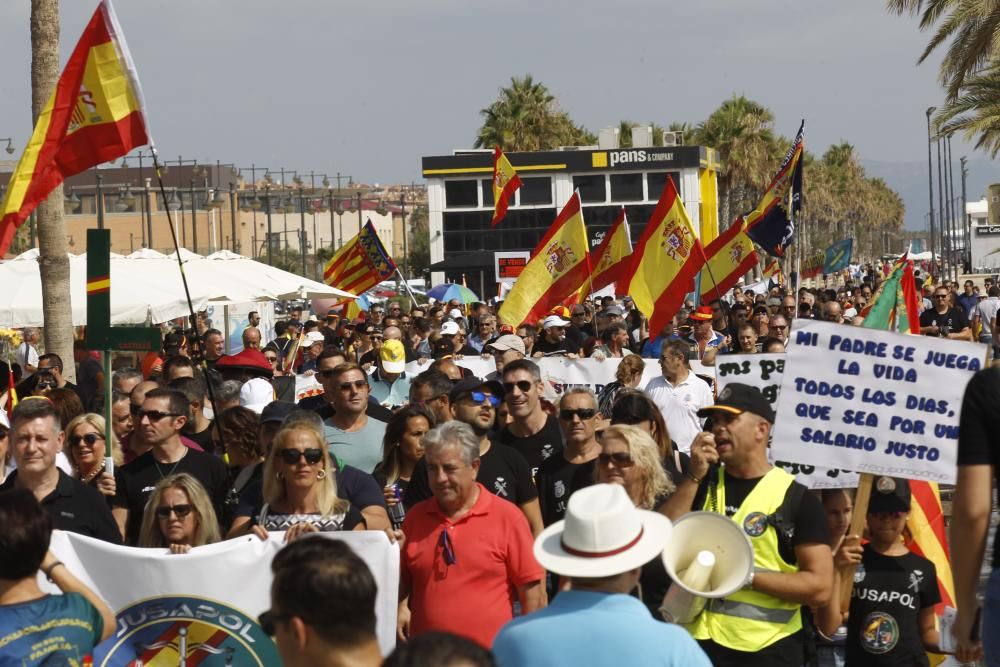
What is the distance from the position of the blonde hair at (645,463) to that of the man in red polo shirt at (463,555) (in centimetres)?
50

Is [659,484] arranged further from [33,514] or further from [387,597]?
[33,514]

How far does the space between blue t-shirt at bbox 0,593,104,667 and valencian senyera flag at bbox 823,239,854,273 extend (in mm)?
33812

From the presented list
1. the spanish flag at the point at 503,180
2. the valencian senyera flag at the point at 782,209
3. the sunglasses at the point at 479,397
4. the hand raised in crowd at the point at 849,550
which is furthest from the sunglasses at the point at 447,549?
the spanish flag at the point at 503,180

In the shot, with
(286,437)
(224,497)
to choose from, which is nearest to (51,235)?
(224,497)

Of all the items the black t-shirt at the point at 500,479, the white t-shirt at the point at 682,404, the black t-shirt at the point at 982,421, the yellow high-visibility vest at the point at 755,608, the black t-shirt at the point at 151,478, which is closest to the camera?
the black t-shirt at the point at 982,421

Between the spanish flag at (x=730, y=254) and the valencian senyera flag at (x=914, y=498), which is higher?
the spanish flag at (x=730, y=254)

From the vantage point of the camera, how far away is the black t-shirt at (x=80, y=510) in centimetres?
598

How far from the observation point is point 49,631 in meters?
4.30

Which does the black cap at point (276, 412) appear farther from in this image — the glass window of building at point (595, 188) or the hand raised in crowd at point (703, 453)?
the glass window of building at point (595, 188)

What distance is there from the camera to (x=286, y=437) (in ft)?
19.2

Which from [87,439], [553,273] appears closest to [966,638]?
[87,439]

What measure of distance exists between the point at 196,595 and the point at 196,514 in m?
0.40

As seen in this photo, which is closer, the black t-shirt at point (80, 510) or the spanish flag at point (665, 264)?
the black t-shirt at point (80, 510)

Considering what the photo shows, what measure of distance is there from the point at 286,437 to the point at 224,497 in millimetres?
1283
